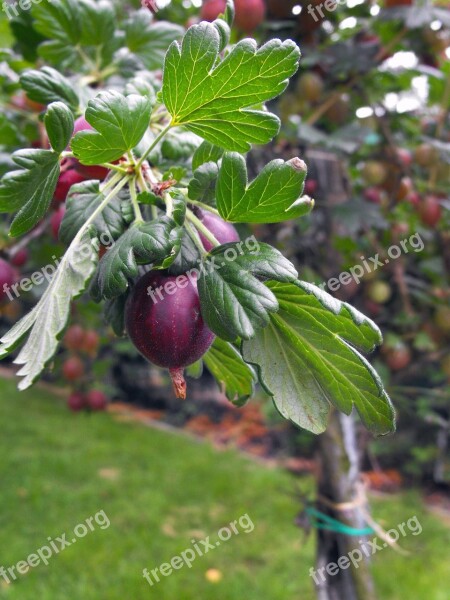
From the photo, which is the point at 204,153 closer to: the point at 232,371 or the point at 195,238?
the point at 195,238

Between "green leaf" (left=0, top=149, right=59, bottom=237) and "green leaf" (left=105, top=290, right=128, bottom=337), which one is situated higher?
"green leaf" (left=0, top=149, right=59, bottom=237)

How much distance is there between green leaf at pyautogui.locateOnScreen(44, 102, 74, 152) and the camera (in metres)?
0.37

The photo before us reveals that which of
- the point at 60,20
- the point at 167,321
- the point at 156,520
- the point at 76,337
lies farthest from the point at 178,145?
the point at 156,520

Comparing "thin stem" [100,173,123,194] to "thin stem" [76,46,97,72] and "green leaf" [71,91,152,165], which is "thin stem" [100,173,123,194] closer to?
"green leaf" [71,91,152,165]

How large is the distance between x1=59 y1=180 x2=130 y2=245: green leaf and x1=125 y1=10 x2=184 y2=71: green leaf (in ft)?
1.25

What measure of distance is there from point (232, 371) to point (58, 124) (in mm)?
240

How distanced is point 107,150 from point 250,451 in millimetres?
3195

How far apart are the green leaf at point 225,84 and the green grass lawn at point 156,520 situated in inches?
42.3

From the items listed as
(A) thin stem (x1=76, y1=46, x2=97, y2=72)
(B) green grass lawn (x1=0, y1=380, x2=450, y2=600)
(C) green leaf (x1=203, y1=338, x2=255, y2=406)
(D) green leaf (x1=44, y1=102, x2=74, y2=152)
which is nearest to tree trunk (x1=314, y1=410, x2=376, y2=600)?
(B) green grass lawn (x1=0, y1=380, x2=450, y2=600)

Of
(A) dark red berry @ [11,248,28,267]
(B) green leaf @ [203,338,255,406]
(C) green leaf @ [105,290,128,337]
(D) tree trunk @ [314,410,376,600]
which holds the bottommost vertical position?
(D) tree trunk @ [314,410,376,600]

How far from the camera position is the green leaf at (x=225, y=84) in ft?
1.21

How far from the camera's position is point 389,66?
1115 mm

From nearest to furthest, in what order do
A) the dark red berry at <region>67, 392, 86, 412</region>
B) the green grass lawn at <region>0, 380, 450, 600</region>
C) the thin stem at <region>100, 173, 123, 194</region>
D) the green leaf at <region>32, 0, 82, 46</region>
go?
the thin stem at <region>100, 173, 123, 194</region> < the green leaf at <region>32, 0, 82, 46</region> < the green grass lawn at <region>0, 380, 450, 600</region> < the dark red berry at <region>67, 392, 86, 412</region>

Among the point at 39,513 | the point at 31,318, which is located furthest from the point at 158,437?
the point at 31,318
